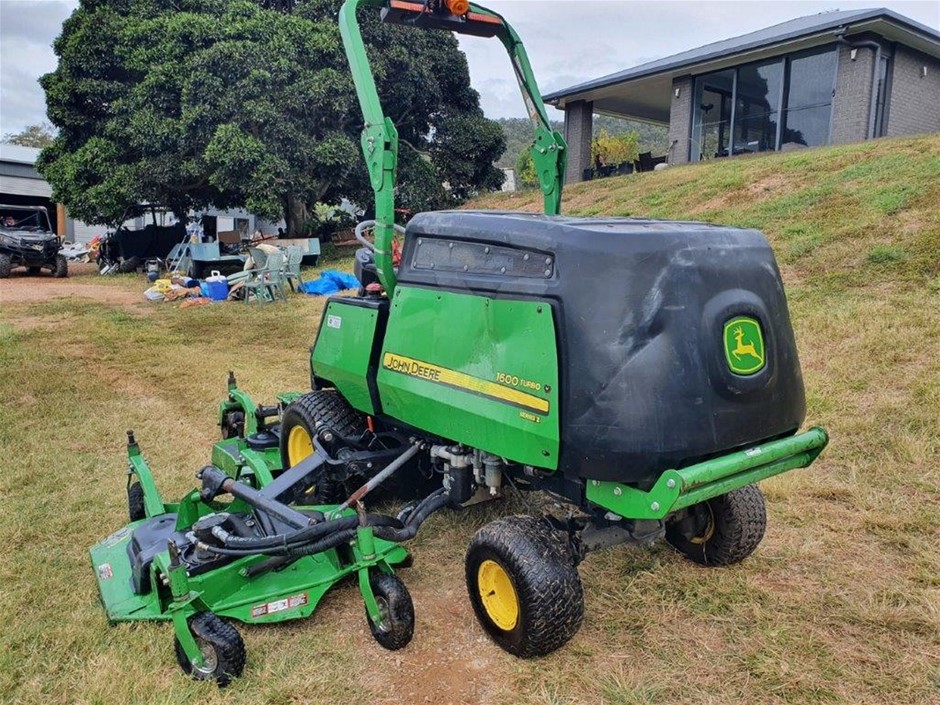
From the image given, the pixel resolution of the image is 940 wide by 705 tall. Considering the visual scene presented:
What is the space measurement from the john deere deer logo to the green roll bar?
4.48ft

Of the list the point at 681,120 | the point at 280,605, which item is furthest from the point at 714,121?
the point at 280,605

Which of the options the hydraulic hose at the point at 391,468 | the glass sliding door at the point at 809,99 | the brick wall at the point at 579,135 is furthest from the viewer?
the brick wall at the point at 579,135

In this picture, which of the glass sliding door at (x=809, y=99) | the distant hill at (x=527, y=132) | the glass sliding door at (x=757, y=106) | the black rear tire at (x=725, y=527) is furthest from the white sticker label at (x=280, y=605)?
the distant hill at (x=527, y=132)

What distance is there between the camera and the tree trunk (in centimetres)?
1864

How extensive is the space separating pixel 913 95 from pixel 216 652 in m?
17.2

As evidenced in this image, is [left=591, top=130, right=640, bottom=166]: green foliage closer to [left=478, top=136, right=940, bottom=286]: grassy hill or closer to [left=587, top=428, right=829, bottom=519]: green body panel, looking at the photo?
[left=478, top=136, right=940, bottom=286]: grassy hill

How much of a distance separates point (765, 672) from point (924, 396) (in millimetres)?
3110

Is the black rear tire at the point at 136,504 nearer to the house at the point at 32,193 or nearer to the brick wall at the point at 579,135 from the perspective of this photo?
the brick wall at the point at 579,135

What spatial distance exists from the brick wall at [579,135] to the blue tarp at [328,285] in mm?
8022

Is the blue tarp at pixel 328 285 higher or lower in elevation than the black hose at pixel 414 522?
lower

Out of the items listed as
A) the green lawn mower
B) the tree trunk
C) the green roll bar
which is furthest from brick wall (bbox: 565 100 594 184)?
the green lawn mower

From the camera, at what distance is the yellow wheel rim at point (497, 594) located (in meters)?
2.67

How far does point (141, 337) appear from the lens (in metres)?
9.31

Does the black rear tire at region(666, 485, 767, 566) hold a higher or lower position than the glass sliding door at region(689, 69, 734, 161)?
lower
